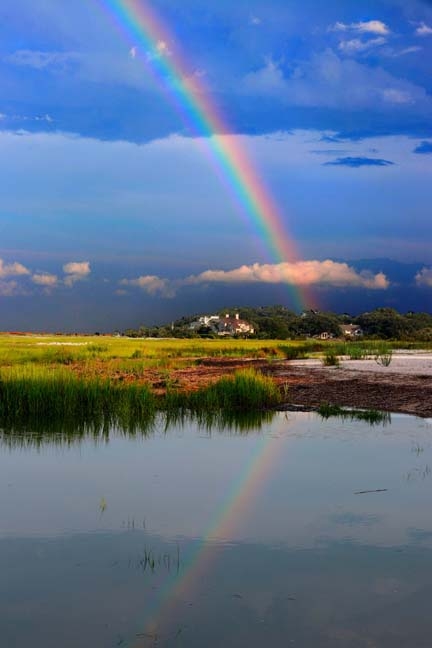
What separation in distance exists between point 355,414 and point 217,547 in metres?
9.61

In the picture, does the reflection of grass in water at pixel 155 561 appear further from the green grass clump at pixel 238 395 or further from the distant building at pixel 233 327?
the distant building at pixel 233 327

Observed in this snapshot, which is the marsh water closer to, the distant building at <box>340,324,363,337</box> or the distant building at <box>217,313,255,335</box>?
the distant building at <box>217,313,255,335</box>

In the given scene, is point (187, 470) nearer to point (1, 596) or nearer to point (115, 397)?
point (1, 596)

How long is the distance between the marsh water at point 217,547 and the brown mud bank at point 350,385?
19.3ft

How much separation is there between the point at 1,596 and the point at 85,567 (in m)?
0.80

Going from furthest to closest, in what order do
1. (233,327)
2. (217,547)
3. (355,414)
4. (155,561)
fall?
(233,327) < (355,414) < (217,547) < (155,561)

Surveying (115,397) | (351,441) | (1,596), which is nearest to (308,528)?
(1,596)

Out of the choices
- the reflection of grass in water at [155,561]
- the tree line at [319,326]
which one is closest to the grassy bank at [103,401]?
the reflection of grass in water at [155,561]

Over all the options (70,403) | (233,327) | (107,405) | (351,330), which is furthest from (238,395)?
(351,330)

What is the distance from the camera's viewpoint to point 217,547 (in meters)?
6.36

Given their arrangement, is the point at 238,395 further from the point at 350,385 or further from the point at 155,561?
the point at 155,561

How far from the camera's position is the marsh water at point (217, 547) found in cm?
466

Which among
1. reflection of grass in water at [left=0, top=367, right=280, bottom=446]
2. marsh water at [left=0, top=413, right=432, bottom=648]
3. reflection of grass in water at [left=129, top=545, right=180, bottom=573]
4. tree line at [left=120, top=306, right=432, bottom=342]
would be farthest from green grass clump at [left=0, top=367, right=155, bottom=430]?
tree line at [left=120, top=306, right=432, bottom=342]

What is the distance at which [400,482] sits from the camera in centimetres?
888
